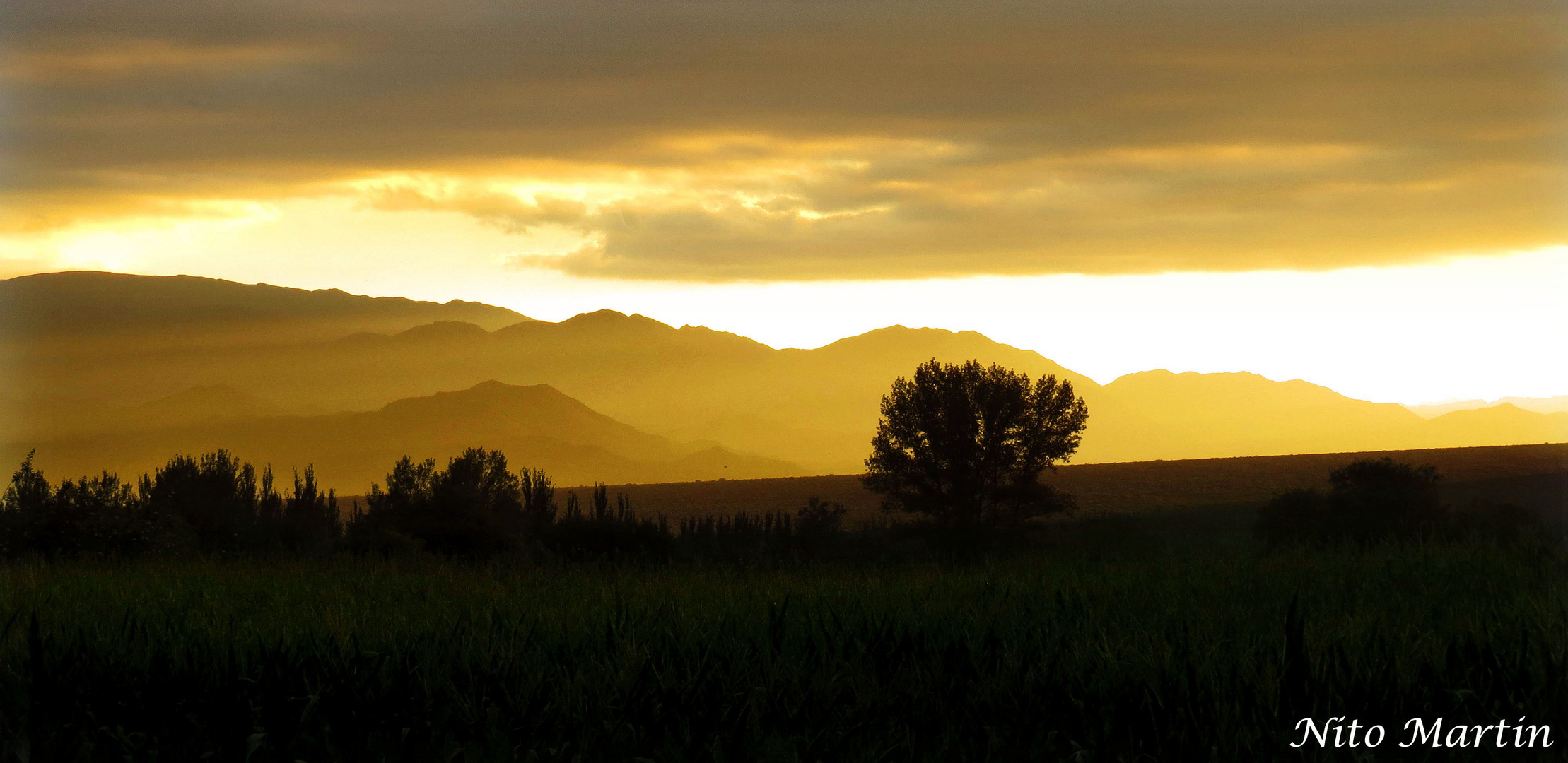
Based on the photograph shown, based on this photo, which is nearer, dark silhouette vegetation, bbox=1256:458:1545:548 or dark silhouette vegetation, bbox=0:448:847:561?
dark silhouette vegetation, bbox=0:448:847:561

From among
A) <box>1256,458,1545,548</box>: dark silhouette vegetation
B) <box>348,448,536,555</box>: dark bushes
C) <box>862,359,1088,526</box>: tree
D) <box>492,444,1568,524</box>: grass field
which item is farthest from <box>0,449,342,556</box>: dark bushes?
<box>492,444,1568,524</box>: grass field

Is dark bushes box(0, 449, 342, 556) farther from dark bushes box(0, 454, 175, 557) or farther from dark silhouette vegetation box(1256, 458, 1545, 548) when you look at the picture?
dark silhouette vegetation box(1256, 458, 1545, 548)

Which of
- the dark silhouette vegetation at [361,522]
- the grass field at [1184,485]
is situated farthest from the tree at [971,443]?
the grass field at [1184,485]

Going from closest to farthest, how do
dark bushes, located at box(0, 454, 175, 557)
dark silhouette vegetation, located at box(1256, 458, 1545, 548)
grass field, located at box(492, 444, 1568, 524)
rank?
dark bushes, located at box(0, 454, 175, 557), dark silhouette vegetation, located at box(1256, 458, 1545, 548), grass field, located at box(492, 444, 1568, 524)

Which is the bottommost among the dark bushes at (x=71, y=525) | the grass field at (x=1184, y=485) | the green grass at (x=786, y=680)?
the grass field at (x=1184, y=485)

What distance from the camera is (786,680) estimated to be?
8.30 meters

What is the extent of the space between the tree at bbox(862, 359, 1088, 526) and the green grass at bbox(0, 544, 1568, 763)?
149 ft

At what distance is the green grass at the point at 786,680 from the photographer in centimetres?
727

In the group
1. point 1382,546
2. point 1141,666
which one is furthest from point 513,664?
point 1382,546

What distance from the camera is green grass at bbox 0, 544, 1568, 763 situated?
727 cm

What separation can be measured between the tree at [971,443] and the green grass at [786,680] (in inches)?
1791

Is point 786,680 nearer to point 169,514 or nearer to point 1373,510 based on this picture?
point 169,514

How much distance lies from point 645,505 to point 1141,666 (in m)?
113

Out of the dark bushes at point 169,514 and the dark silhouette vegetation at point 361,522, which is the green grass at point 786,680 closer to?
the dark silhouette vegetation at point 361,522
